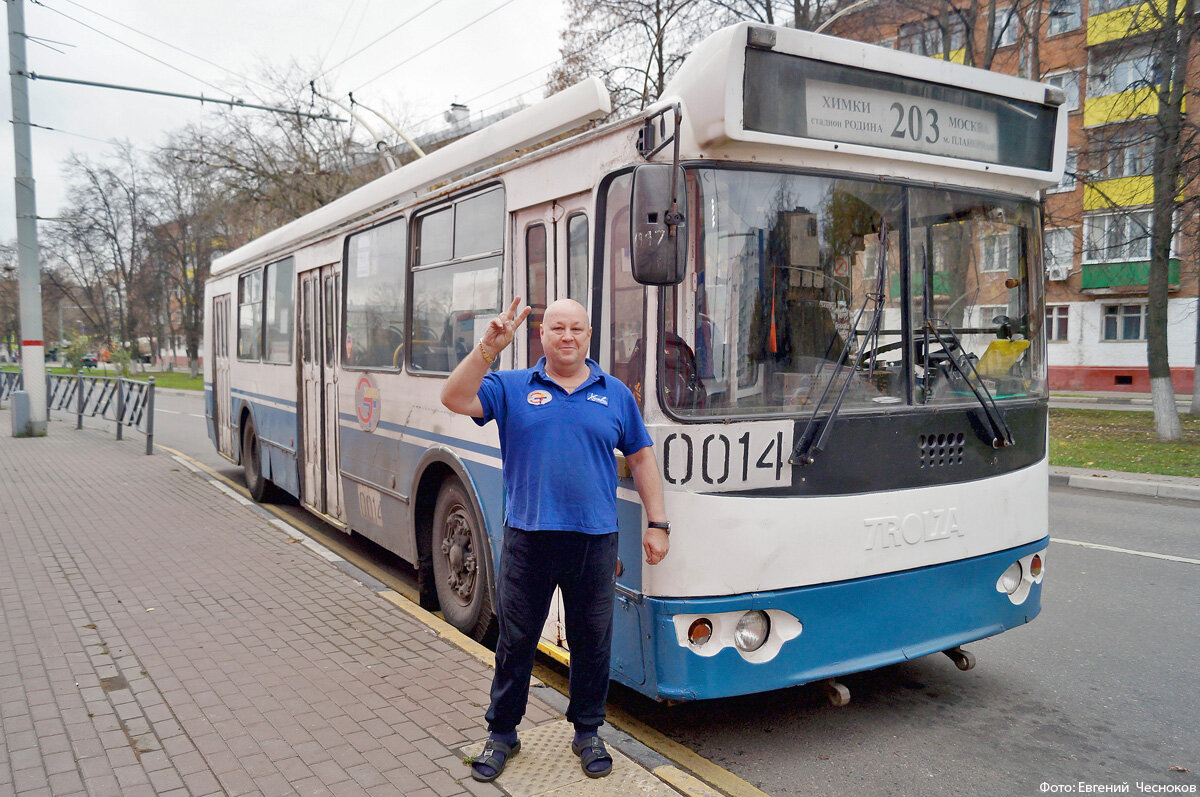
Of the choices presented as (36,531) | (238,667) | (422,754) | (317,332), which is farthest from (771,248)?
(36,531)

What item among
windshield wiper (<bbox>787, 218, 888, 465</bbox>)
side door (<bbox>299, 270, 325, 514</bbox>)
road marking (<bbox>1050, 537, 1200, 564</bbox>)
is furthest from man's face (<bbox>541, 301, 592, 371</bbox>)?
road marking (<bbox>1050, 537, 1200, 564</bbox>)

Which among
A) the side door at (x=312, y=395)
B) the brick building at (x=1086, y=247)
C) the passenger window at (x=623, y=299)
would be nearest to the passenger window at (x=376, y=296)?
the side door at (x=312, y=395)

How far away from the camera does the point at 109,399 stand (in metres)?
17.7

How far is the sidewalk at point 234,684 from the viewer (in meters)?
3.53

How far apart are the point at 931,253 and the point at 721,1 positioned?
19.4 metres

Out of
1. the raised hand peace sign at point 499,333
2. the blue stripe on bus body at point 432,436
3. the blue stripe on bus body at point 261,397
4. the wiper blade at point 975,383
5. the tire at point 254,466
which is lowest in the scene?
the tire at point 254,466

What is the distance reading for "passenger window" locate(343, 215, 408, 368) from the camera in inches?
248

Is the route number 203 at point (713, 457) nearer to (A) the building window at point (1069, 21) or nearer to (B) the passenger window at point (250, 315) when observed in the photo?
(B) the passenger window at point (250, 315)

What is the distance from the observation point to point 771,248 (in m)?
3.71

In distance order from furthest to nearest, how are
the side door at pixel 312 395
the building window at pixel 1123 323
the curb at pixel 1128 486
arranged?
the building window at pixel 1123 323 < the curb at pixel 1128 486 < the side door at pixel 312 395

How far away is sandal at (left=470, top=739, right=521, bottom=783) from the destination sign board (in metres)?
2.63

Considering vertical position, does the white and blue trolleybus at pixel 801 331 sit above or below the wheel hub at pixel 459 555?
above

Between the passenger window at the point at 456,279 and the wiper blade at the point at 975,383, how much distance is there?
2.24 meters

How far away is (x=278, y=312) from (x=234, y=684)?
5.62 m
